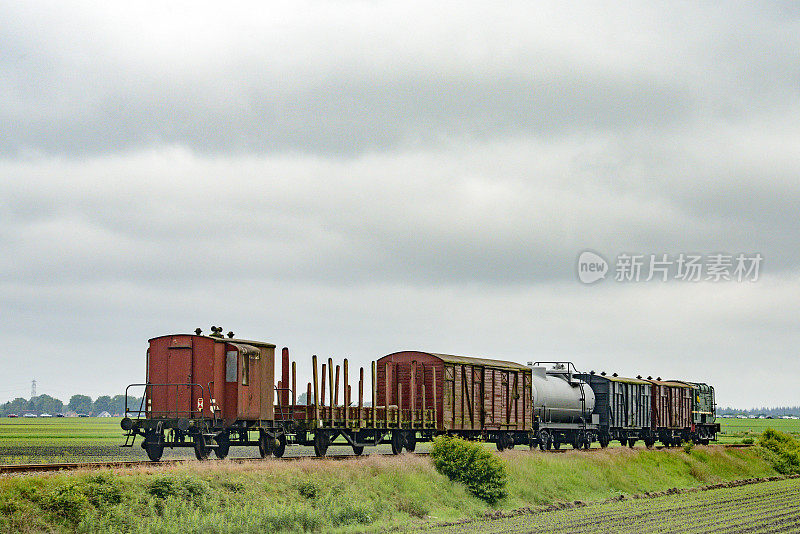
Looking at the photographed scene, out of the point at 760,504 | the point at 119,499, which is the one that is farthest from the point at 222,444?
the point at 760,504

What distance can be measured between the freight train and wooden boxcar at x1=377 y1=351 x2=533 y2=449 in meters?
0.05

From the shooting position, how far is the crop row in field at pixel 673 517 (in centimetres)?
2620

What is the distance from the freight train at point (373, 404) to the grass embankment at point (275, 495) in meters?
2.52

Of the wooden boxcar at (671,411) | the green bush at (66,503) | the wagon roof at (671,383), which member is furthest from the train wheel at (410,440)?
the wagon roof at (671,383)

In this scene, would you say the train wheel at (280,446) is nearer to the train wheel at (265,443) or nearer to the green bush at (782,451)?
the train wheel at (265,443)

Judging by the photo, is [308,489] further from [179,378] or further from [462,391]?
[462,391]

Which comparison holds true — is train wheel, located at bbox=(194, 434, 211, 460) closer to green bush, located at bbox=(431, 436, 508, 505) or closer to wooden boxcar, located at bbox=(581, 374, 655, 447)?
green bush, located at bbox=(431, 436, 508, 505)

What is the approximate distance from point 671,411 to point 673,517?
27644mm

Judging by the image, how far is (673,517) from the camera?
1168 inches

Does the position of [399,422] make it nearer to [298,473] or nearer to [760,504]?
[298,473]

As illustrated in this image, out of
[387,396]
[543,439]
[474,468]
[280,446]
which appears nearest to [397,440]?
[387,396]

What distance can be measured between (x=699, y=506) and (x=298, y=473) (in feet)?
55.1

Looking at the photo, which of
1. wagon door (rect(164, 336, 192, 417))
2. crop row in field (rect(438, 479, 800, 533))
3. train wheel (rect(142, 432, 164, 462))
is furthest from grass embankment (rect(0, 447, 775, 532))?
wagon door (rect(164, 336, 192, 417))

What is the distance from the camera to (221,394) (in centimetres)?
2905
